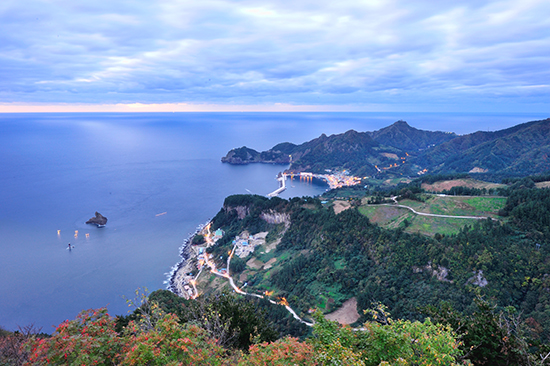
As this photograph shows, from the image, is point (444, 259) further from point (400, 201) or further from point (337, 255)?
point (400, 201)

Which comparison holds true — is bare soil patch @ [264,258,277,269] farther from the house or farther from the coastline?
the house

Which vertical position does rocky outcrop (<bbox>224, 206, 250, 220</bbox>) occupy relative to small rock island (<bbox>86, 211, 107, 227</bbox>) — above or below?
above

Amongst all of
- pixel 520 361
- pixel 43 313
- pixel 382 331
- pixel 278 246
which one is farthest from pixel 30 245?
pixel 520 361

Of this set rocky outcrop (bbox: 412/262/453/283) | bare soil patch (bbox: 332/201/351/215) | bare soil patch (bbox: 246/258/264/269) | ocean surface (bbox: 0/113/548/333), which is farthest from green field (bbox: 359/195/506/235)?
ocean surface (bbox: 0/113/548/333)

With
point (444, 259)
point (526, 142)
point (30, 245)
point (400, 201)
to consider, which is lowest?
point (30, 245)

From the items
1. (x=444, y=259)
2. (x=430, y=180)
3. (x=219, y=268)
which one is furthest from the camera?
(x=430, y=180)

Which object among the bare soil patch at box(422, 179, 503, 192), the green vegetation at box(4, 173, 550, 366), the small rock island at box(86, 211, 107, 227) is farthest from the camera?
the bare soil patch at box(422, 179, 503, 192)
